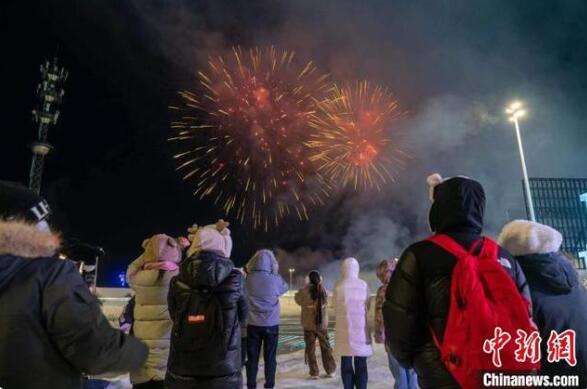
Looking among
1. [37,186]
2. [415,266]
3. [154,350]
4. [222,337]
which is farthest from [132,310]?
[37,186]

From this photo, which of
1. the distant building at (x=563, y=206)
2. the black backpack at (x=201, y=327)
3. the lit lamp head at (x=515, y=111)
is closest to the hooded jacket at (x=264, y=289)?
the black backpack at (x=201, y=327)

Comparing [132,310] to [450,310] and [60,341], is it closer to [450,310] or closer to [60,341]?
[60,341]

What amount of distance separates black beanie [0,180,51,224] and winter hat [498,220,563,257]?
3.07m

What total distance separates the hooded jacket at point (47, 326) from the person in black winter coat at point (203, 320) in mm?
1875

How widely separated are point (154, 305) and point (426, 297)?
10.8ft

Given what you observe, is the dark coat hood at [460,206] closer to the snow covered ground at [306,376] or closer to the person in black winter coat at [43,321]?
the person in black winter coat at [43,321]

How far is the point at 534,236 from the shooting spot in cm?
304

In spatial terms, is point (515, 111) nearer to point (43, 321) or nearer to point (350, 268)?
point (350, 268)

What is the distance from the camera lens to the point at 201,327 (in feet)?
12.4

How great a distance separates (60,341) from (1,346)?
21cm

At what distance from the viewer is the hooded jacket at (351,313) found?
580cm

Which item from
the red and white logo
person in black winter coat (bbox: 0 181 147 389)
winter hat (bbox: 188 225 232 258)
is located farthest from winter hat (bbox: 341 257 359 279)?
person in black winter coat (bbox: 0 181 147 389)

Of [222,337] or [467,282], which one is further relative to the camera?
[222,337]

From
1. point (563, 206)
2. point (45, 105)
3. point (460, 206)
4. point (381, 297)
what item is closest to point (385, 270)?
point (381, 297)
